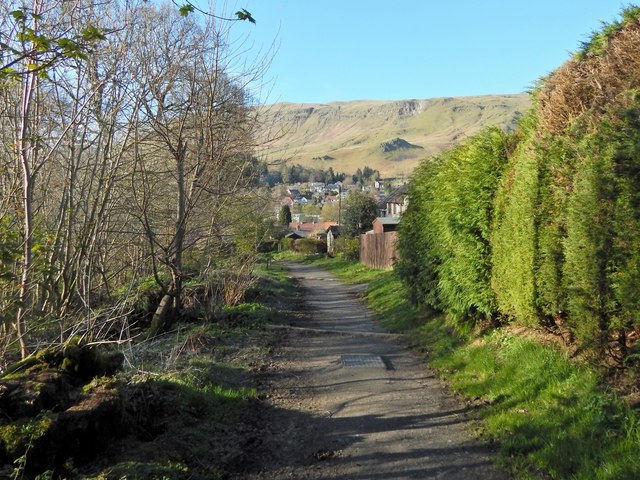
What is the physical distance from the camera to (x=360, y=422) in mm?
6473

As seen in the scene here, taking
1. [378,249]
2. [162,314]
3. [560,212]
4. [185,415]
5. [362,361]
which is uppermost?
[560,212]

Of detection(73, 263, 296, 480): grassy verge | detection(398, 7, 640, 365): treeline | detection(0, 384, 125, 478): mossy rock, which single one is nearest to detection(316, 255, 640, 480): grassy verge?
detection(398, 7, 640, 365): treeline

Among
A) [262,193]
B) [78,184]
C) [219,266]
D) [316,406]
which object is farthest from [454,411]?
[262,193]

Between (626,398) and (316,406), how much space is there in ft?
11.7

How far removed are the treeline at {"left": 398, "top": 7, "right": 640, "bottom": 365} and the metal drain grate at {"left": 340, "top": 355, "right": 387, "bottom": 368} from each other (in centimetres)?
190

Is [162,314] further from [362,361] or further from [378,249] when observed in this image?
[378,249]

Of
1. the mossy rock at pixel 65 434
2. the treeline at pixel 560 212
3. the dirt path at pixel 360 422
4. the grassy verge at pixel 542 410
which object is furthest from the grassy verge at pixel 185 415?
the treeline at pixel 560 212

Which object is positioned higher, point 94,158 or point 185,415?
point 94,158

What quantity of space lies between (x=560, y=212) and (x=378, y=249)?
27279mm

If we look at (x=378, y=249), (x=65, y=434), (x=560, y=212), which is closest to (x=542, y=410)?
(x=560, y=212)

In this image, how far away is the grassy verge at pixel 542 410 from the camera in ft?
15.3

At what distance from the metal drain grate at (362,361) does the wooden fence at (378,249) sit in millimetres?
17922

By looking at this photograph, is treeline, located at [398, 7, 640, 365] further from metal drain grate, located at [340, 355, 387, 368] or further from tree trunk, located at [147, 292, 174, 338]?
tree trunk, located at [147, 292, 174, 338]

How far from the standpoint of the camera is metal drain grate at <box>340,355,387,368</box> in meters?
9.40
